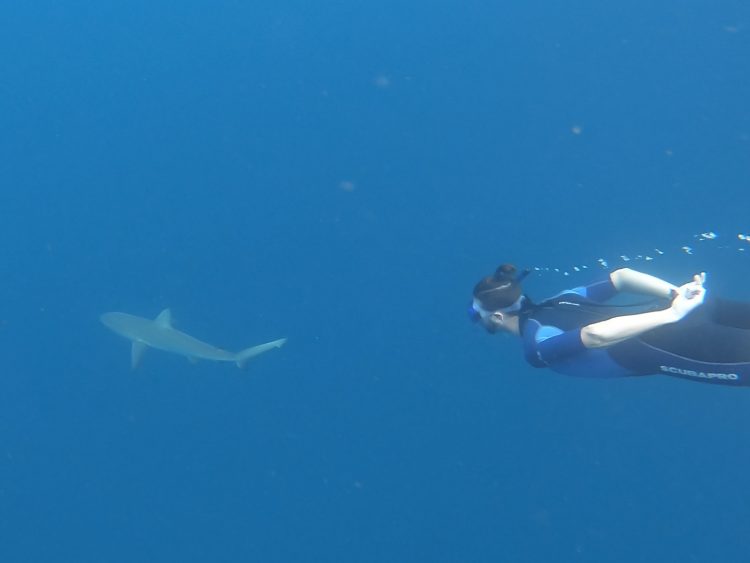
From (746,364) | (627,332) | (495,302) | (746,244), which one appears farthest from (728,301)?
(746,244)

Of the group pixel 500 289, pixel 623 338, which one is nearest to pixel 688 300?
pixel 623 338

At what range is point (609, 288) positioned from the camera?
4.68 metres

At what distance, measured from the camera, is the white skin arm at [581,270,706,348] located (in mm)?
3664

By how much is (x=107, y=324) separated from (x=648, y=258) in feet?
25.4

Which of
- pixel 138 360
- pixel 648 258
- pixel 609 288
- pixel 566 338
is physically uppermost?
pixel 648 258

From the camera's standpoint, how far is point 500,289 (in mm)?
4293

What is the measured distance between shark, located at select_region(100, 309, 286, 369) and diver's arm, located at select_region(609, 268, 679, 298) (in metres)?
4.81

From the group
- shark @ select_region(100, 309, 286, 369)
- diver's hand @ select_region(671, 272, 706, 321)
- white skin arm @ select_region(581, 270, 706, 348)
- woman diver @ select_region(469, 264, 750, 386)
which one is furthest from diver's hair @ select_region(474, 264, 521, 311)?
shark @ select_region(100, 309, 286, 369)

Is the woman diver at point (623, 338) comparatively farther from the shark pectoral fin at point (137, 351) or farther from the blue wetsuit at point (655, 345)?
the shark pectoral fin at point (137, 351)

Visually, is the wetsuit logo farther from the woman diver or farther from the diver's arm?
the diver's arm

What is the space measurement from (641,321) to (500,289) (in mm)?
884

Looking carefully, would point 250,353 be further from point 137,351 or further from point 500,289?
point 500,289

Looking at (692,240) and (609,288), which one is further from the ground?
(692,240)

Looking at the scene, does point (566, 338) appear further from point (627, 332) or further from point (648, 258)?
point (648, 258)
